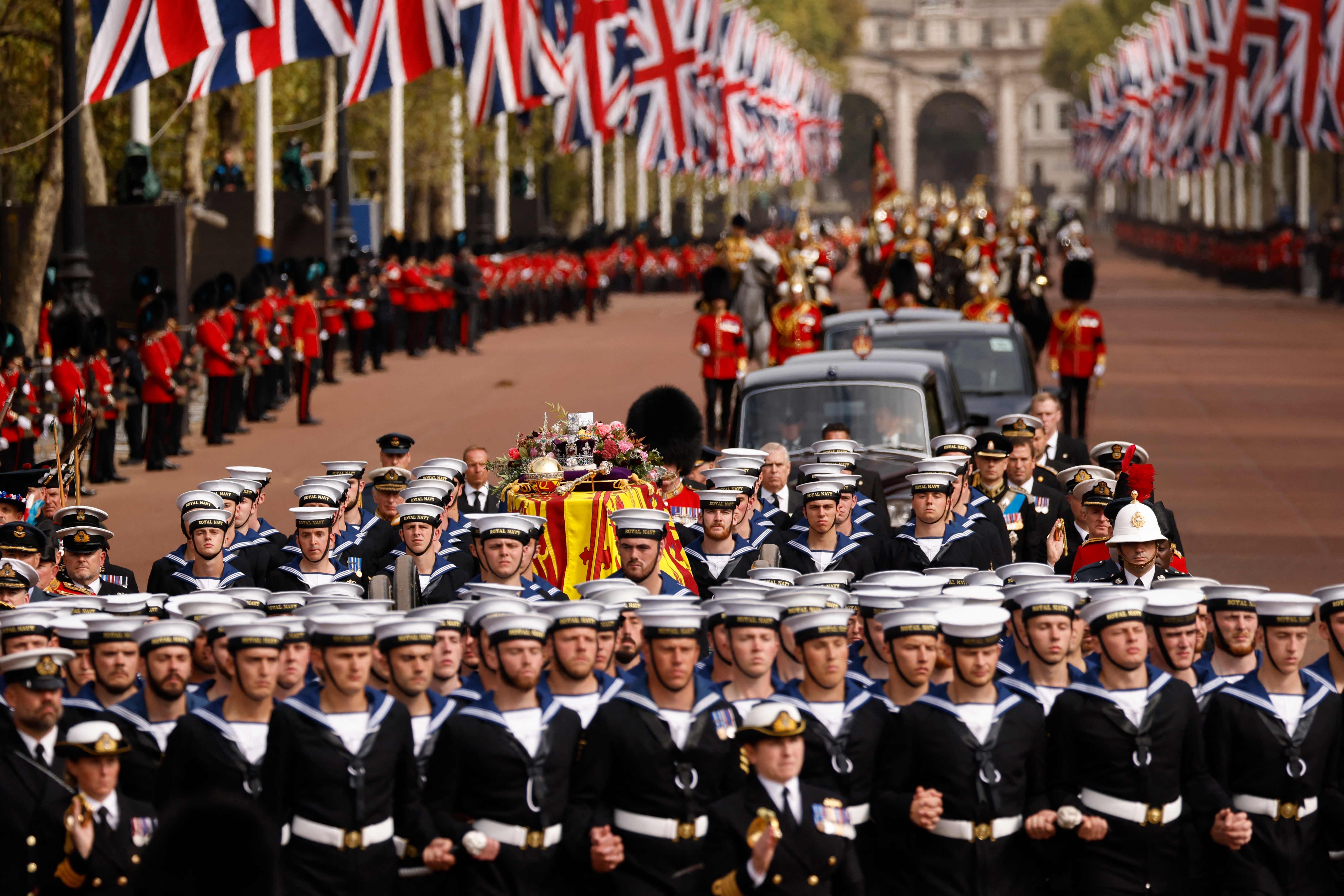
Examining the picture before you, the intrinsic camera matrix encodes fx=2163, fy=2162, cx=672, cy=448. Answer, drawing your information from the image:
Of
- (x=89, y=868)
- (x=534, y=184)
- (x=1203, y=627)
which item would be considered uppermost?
(x=534, y=184)

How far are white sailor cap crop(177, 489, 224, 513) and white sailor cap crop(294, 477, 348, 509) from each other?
1.28ft

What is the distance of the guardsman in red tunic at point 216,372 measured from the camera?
21.6 metres

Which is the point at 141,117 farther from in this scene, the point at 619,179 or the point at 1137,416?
the point at 619,179

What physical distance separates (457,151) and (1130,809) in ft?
117

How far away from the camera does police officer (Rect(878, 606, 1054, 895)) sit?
7.18m

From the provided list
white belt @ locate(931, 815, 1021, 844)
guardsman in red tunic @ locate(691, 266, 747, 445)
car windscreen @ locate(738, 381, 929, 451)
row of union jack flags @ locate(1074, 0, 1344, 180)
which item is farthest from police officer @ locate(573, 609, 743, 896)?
row of union jack flags @ locate(1074, 0, 1344, 180)

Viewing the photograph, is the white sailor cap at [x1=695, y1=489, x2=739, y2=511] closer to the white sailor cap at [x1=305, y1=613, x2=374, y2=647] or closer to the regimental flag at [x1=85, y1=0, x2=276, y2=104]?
the white sailor cap at [x1=305, y1=613, x2=374, y2=647]

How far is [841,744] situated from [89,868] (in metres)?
2.46

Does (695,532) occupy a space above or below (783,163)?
below

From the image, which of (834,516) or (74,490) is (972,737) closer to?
(834,516)

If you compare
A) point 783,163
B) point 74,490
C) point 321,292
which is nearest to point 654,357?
point 321,292

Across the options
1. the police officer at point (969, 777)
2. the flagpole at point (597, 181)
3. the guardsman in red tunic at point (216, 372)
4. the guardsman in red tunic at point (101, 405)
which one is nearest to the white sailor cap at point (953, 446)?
the police officer at point (969, 777)

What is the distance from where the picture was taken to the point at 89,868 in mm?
6867

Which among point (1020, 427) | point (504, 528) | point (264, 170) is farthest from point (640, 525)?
point (264, 170)
